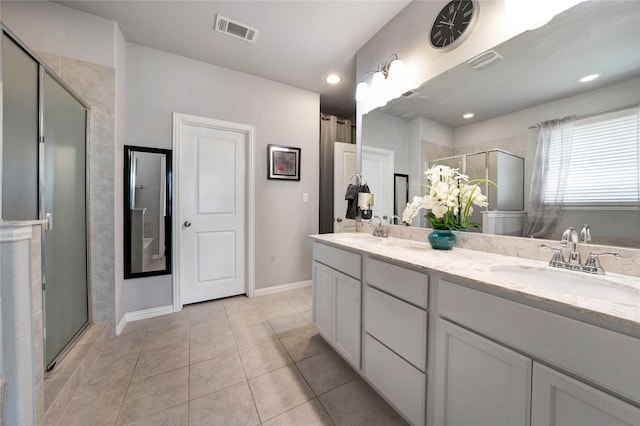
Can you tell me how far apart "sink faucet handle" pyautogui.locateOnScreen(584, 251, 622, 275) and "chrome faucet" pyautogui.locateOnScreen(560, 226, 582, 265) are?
0.10 ft

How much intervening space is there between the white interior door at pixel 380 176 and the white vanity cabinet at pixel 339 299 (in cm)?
68

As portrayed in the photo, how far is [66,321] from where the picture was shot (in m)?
1.50

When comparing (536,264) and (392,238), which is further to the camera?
(392,238)

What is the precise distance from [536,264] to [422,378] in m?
0.72

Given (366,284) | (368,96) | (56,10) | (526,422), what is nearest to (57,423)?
(366,284)

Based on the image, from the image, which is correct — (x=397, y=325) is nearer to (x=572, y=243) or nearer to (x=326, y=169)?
(x=572, y=243)

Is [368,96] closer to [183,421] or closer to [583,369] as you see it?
[583,369]

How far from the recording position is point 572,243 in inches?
37.6

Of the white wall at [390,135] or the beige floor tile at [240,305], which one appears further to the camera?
the beige floor tile at [240,305]

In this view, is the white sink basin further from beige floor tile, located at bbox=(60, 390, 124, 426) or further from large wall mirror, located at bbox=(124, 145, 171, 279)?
large wall mirror, located at bbox=(124, 145, 171, 279)

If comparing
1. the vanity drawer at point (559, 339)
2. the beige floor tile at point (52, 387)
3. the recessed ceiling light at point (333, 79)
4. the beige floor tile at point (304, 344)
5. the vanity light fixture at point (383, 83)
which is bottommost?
the beige floor tile at point (304, 344)

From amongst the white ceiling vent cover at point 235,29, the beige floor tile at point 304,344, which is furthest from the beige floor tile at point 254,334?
the white ceiling vent cover at point 235,29

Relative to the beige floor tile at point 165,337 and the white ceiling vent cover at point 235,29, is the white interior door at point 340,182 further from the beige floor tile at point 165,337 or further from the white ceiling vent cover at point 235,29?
the beige floor tile at point 165,337

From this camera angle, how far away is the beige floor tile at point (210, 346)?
1.65 m
